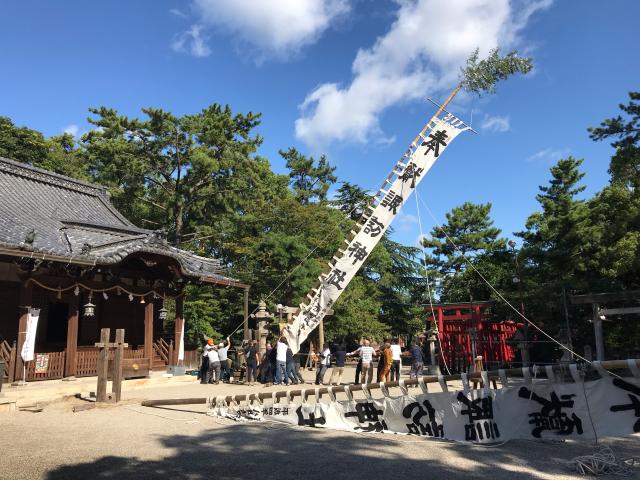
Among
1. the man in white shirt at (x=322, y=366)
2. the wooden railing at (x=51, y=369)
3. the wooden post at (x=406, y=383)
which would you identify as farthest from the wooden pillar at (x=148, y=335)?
the man in white shirt at (x=322, y=366)

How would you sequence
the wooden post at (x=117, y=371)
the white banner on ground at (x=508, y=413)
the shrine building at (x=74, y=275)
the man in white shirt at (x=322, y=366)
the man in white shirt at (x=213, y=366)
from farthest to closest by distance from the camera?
the man in white shirt at (x=213, y=366)
the man in white shirt at (x=322, y=366)
the shrine building at (x=74, y=275)
the wooden post at (x=117, y=371)
the white banner on ground at (x=508, y=413)

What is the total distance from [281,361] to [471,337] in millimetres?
→ 7759

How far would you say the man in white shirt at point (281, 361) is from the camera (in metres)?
13.9

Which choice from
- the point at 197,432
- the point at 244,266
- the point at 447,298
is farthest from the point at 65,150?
the point at 197,432

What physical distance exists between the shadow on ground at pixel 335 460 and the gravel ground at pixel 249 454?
1cm

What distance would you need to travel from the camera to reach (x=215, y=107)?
113 ft

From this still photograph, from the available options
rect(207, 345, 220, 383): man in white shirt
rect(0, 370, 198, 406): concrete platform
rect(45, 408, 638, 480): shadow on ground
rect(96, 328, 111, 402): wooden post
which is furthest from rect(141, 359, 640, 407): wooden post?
rect(207, 345, 220, 383): man in white shirt

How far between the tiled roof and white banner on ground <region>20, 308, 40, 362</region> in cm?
160

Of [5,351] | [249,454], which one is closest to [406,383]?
[249,454]

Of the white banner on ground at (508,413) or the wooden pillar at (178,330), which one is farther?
the wooden pillar at (178,330)

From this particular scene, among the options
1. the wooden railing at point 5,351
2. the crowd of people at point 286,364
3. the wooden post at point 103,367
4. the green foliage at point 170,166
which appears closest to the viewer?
the wooden post at point 103,367

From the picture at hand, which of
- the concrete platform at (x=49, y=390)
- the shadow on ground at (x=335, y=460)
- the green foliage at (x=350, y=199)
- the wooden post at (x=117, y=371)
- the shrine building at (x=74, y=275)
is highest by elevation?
the green foliage at (x=350, y=199)

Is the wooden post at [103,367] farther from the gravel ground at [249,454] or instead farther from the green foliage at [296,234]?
the green foliage at [296,234]

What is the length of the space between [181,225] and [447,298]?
18.6 meters
